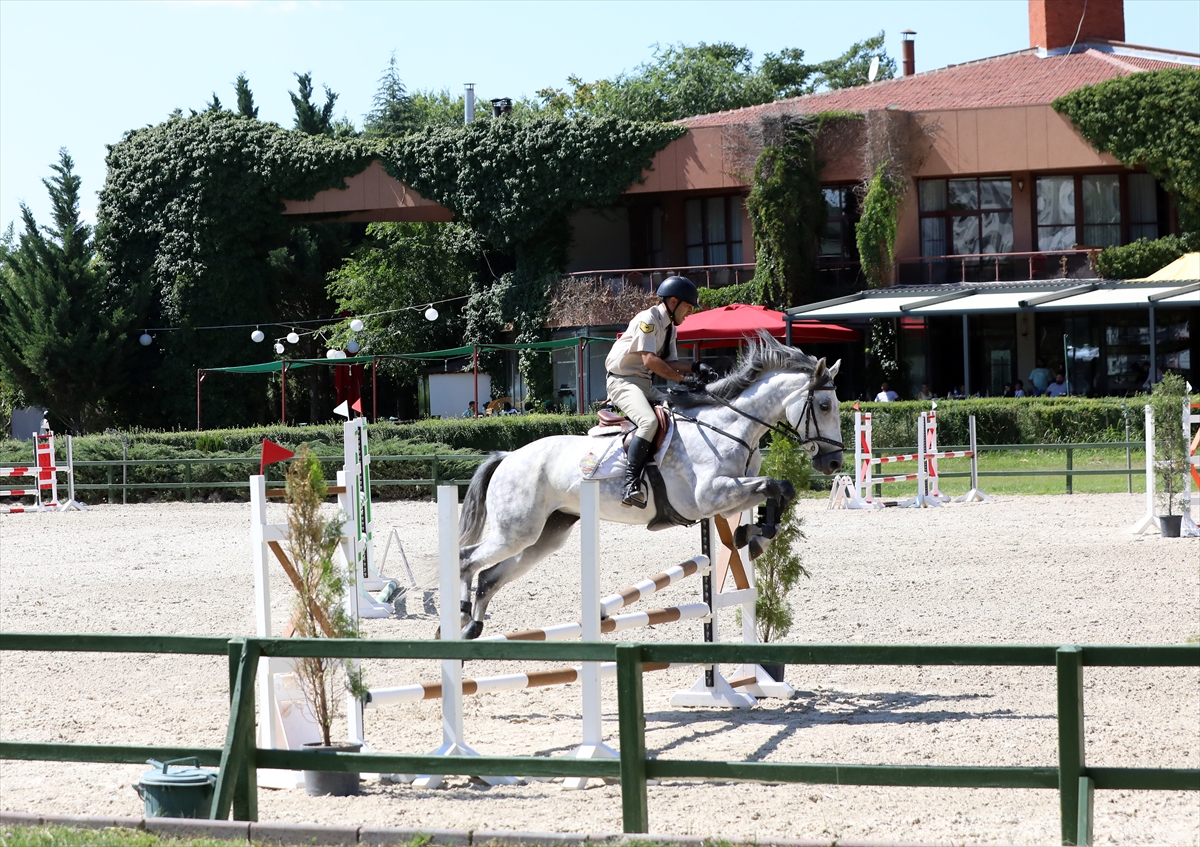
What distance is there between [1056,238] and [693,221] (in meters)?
10.0

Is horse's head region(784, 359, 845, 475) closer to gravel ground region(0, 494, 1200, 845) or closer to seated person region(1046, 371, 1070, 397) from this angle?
gravel ground region(0, 494, 1200, 845)

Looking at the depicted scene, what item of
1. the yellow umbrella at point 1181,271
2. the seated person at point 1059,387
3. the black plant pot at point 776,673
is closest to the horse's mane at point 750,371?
the black plant pot at point 776,673

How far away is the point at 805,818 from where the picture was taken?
595 centimetres

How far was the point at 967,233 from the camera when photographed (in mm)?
35719

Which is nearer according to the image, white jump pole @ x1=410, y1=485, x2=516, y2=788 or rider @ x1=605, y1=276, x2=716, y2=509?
white jump pole @ x1=410, y1=485, x2=516, y2=788

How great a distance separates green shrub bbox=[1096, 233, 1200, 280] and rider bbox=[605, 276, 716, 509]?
2713cm

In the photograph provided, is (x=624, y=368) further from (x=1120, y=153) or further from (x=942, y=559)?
(x=1120, y=153)

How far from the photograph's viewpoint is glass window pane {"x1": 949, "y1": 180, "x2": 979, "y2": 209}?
35594 millimetres

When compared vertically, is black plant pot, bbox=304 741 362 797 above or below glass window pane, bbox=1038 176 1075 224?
below

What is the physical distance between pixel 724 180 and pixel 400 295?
10.9 m

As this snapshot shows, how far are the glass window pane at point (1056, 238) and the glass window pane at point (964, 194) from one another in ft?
6.04

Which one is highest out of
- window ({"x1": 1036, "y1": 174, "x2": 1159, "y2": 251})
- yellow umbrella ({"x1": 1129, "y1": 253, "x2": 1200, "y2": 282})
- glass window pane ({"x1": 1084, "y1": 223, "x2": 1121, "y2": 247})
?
window ({"x1": 1036, "y1": 174, "x2": 1159, "y2": 251})

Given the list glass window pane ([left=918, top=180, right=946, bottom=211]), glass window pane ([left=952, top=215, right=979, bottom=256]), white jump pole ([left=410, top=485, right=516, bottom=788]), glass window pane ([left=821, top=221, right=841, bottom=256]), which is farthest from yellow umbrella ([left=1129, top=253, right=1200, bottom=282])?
white jump pole ([left=410, top=485, right=516, bottom=788])

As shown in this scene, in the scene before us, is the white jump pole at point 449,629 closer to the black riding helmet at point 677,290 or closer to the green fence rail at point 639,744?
the green fence rail at point 639,744
